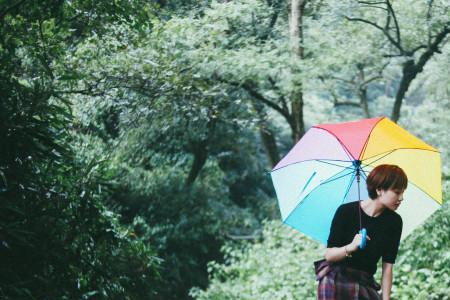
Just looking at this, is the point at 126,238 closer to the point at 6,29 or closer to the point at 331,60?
the point at 6,29

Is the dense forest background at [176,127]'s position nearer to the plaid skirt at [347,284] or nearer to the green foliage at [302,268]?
the green foliage at [302,268]

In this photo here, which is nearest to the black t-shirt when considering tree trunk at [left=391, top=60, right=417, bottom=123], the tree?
the tree

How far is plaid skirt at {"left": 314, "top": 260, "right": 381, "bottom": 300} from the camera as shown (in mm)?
3012

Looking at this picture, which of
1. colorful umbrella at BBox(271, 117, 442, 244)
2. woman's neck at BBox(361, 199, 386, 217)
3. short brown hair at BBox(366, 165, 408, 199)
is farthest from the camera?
colorful umbrella at BBox(271, 117, 442, 244)

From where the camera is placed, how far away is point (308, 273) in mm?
8523

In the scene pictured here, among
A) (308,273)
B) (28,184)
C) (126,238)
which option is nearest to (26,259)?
(28,184)

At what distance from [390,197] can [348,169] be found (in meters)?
0.70

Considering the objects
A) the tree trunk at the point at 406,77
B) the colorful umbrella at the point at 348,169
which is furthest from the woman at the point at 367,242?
the tree trunk at the point at 406,77

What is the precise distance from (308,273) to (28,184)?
5.34 meters

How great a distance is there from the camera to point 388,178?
281 centimetres

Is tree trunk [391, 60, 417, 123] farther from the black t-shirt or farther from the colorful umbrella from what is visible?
the black t-shirt

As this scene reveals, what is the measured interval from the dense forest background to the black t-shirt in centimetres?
224

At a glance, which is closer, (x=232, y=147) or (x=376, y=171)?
(x=376, y=171)

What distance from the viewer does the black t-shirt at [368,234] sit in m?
2.94
